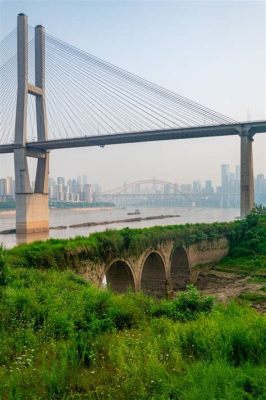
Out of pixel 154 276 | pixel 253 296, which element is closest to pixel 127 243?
pixel 154 276

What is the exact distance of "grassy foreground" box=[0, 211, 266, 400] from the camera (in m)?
3.63

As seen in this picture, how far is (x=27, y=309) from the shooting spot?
6.03 m

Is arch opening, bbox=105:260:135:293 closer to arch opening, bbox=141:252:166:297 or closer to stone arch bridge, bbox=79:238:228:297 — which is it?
stone arch bridge, bbox=79:238:228:297

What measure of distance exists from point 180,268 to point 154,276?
2262mm

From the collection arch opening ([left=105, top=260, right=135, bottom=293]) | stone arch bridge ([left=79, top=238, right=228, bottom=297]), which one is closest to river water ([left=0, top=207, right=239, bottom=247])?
stone arch bridge ([left=79, top=238, right=228, bottom=297])

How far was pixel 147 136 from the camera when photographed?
33.4m

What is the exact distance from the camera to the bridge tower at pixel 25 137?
35.3 m

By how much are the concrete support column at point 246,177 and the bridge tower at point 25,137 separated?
17960 mm

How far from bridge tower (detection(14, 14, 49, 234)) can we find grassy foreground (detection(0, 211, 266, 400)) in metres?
30.1

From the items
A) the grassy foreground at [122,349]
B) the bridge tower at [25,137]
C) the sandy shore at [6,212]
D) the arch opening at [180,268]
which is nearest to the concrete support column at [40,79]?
the bridge tower at [25,137]

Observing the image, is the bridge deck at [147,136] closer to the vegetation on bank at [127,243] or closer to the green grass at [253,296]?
the vegetation on bank at [127,243]

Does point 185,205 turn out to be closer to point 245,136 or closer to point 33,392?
point 245,136

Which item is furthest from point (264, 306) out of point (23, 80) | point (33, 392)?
point (23, 80)

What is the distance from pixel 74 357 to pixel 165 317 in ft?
8.02
